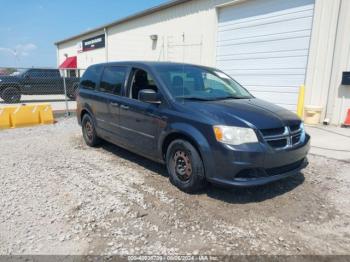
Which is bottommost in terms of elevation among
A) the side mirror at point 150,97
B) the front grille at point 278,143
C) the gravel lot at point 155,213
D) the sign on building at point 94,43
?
the gravel lot at point 155,213

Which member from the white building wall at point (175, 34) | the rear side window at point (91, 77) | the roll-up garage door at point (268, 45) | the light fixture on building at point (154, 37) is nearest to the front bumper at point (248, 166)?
the rear side window at point (91, 77)

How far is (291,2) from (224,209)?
8.14 metres

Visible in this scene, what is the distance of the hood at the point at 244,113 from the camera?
3408 mm

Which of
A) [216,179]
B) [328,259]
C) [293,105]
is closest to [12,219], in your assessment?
[216,179]

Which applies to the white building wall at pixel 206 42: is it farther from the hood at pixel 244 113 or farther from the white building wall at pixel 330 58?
the hood at pixel 244 113

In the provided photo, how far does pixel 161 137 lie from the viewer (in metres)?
4.06

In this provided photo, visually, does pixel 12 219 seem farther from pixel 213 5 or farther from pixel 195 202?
pixel 213 5

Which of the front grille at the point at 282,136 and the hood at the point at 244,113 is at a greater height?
the hood at the point at 244,113

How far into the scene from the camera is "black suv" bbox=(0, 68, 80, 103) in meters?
14.2

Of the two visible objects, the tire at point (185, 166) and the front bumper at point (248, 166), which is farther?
the tire at point (185, 166)

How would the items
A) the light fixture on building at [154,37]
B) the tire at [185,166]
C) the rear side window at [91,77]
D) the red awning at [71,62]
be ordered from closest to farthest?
the tire at [185,166] < the rear side window at [91,77] < the light fixture on building at [154,37] < the red awning at [71,62]

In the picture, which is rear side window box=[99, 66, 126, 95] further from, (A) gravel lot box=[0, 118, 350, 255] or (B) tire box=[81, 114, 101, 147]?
(A) gravel lot box=[0, 118, 350, 255]

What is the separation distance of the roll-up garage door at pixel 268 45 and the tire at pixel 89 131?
21.5 ft

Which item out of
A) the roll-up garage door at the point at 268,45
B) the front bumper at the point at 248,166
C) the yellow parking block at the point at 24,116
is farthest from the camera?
the roll-up garage door at the point at 268,45
